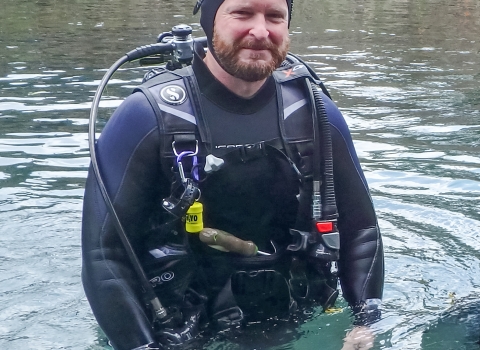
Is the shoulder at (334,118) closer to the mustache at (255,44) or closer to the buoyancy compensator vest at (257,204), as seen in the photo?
the buoyancy compensator vest at (257,204)

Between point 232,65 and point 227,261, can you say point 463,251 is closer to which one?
point 227,261

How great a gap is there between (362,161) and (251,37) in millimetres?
3548

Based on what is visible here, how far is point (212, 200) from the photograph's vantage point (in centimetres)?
304

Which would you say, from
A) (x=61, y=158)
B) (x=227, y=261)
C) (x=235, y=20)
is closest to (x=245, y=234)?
(x=227, y=261)

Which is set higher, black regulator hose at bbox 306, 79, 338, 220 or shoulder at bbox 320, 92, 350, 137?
shoulder at bbox 320, 92, 350, 137

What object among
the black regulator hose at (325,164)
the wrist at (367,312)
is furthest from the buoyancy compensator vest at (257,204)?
the wrist at (367,312)

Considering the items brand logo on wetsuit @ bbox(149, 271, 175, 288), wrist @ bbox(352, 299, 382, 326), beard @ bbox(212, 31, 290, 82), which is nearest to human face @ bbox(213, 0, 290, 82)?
beard @ bbox(212, 31, 290, 82)

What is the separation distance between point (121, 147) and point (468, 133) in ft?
16.6

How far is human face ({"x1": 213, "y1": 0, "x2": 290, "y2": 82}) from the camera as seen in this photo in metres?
2.88

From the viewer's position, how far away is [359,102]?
334 inches

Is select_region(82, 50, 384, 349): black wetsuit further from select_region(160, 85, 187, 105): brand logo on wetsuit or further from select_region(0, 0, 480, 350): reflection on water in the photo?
select_region(0, 0, 480, 350): reflection on water

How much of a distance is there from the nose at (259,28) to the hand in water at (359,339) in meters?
1.27

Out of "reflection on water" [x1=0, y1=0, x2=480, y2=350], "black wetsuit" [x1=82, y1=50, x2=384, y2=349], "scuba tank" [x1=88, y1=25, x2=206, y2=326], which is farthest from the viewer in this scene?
"reflection on water" [x1=0, y1=0, x2=480, y2=350]

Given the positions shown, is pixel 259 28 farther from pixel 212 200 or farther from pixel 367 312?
pixel 367 312
